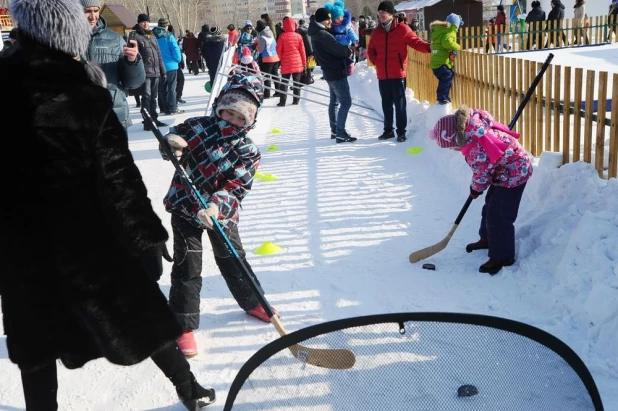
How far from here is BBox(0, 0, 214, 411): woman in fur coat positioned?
202 cm

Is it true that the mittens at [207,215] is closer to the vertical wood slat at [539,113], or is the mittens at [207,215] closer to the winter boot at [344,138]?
the vertical wood slat at [539,113]

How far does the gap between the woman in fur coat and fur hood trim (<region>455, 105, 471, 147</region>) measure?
7.42 feet

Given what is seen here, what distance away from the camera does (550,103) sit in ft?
18.7

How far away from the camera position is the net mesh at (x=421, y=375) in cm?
159

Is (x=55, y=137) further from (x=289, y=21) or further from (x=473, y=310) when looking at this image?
(x=289, y=21)

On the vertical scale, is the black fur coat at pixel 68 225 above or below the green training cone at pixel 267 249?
above

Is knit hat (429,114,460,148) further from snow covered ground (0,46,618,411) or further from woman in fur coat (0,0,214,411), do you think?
woman in fur coat (0,0,214,411)

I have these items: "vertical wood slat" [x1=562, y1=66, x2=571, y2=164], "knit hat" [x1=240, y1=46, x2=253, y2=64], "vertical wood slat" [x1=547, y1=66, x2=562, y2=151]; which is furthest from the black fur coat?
"knit hat" [x1=240, y1=46, x2=253, y2=64]

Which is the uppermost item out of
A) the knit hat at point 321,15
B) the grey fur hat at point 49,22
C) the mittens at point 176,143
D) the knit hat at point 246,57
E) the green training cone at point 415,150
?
the knit hat at point 321,15

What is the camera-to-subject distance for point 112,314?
220 centimetres

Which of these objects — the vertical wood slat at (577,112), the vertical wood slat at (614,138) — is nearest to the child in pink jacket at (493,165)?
the vertical wood slat at (614,138)

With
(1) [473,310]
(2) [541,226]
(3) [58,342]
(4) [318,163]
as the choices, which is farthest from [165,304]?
(4) [318,163]

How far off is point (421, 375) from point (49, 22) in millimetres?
1680

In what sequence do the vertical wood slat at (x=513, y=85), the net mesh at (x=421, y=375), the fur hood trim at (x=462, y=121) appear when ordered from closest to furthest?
the net mesh at (x=421, y=375) < the fur hood trim at (x=462, y=121) < the vertical wood slat at (x=513, y=85)
